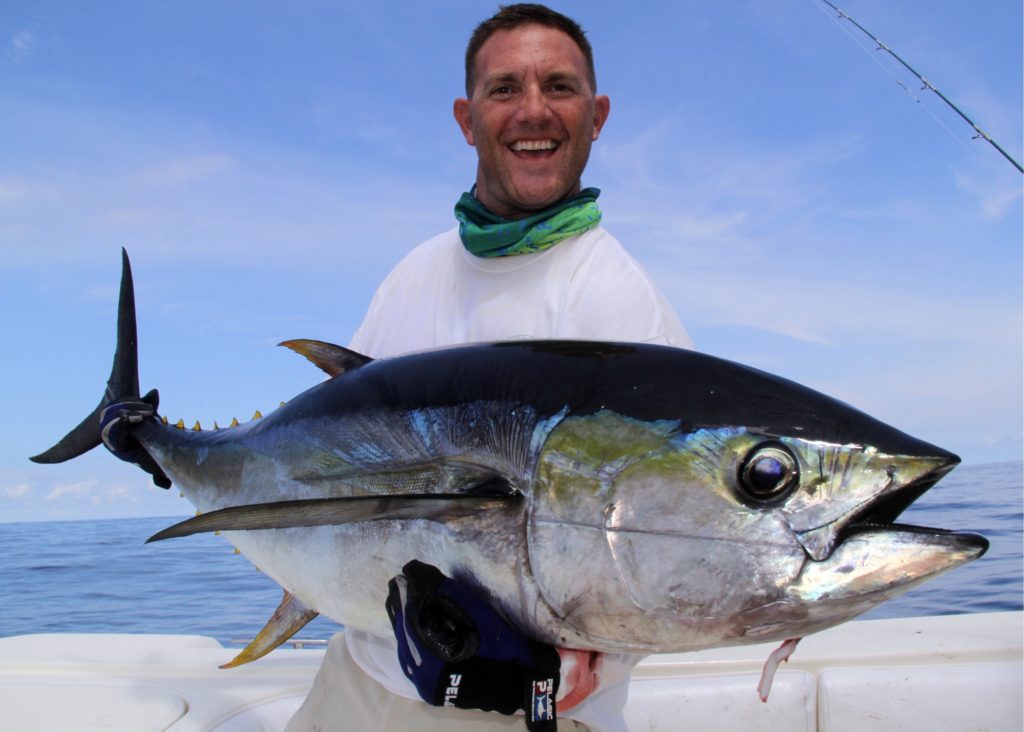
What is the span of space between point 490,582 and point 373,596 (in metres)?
0.35

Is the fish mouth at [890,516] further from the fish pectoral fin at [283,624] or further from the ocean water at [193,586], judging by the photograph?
the ocean water at [193,586]

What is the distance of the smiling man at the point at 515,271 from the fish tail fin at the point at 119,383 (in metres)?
1.06

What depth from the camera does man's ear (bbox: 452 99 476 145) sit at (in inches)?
100.0

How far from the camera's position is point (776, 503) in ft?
4.08

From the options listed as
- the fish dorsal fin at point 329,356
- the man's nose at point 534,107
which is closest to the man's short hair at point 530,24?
the man's nose at point 534,107

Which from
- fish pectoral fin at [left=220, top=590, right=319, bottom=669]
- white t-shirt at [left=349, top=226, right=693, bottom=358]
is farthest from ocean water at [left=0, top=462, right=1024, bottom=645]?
white t-shirt at [left=349, top=226, right=693, bottom=358]

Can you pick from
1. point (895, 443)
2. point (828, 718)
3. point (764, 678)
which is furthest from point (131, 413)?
point (828, 718)

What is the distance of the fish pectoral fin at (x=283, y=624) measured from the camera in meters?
2.04

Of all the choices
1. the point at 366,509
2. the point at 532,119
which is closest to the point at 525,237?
the point at 532,119

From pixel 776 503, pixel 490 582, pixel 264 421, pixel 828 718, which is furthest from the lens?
pixel 828 718

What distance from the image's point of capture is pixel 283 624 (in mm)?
2072

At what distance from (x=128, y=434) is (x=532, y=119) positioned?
1.68 meters

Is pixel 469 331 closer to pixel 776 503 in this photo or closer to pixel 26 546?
pixel 776 503

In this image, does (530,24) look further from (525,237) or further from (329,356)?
(329,356)
